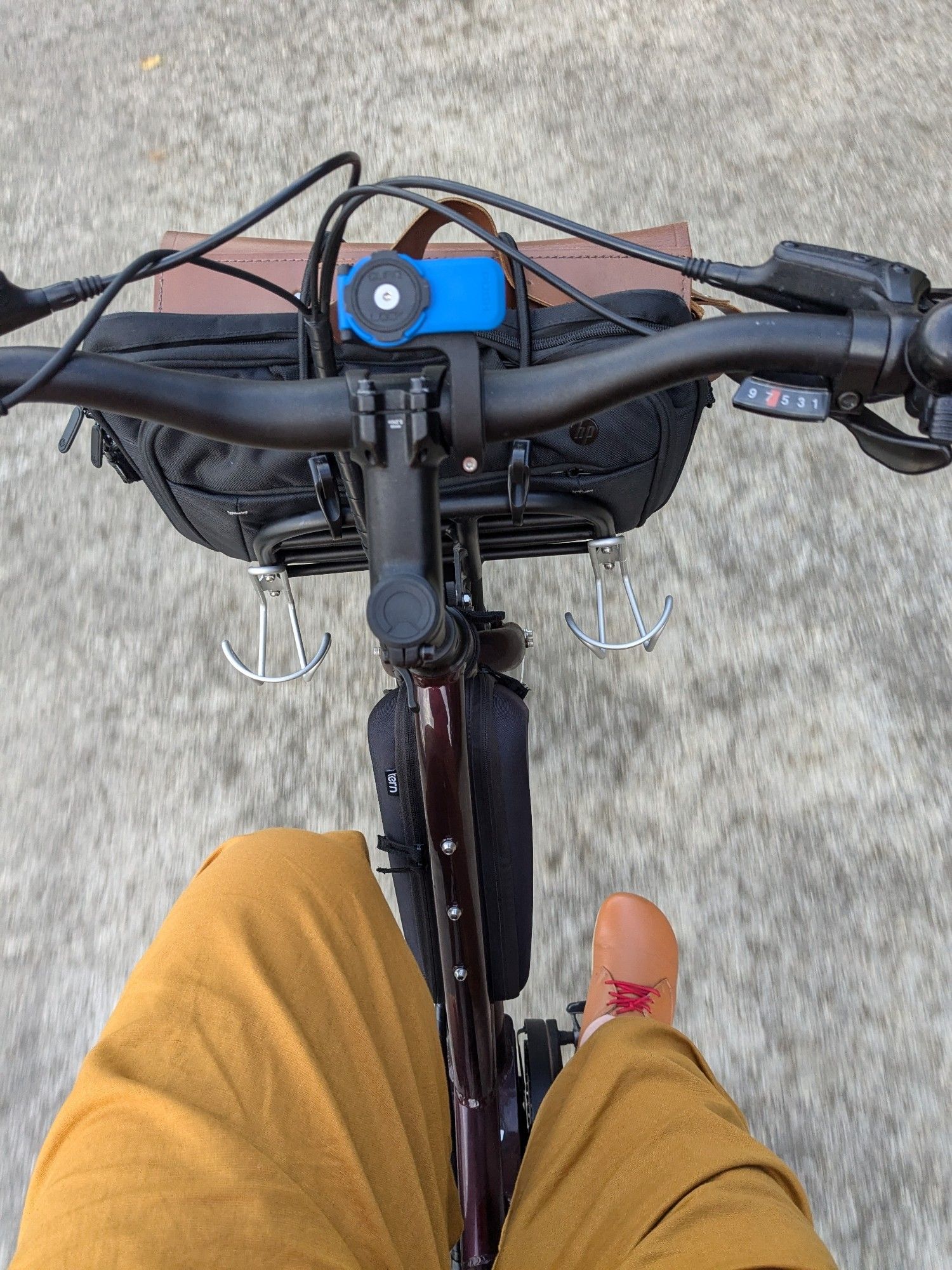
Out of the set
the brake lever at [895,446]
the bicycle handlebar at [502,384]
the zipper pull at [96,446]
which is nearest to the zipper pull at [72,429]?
the zipper pull at [96,446]

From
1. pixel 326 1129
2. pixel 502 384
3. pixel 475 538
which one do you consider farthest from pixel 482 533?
pixel 326 1129

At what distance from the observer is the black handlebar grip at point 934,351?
0.40m

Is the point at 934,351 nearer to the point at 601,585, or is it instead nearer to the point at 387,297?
the point at 387,297

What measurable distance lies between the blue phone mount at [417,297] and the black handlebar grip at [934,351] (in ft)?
0.64

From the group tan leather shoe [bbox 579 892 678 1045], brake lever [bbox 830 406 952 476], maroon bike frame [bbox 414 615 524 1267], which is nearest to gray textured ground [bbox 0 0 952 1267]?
tan leather shoe [bbox 579 892 678 1045]

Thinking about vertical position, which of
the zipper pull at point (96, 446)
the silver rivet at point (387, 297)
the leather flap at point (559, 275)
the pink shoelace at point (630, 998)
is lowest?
the pink shoelace at point (630, 998)

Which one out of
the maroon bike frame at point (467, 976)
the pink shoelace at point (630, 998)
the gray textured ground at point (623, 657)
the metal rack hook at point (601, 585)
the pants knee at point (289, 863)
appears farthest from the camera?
the gray textured ground at point (623, 657)

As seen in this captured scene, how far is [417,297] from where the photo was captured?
0.44 m

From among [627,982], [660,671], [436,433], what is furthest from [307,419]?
[660,671]

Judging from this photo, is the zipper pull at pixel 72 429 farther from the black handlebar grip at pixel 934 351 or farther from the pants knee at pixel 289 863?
the black handlebar grip at pixel 934 351

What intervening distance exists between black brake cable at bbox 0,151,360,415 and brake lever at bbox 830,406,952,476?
292mm

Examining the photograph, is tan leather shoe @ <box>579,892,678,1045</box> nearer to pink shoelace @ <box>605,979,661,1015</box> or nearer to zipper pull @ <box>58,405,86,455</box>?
pink shoelace @ <box>605,979,661,1015</box>

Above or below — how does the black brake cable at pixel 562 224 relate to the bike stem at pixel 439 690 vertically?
above

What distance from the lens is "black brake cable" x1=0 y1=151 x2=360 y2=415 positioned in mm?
419
